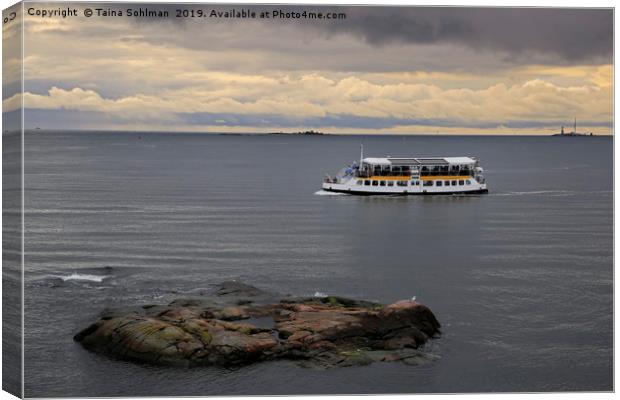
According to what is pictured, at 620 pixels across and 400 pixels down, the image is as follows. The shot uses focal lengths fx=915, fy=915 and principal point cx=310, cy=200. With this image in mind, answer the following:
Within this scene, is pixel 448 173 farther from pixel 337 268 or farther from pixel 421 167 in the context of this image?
pixel 337 268

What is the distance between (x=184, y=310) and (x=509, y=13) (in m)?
11.4

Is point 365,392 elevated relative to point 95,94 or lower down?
lower down

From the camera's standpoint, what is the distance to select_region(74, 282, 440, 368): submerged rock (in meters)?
22.4

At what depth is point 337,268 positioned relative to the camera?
104ft

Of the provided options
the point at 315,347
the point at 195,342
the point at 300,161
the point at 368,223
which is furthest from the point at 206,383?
the point at 300,161

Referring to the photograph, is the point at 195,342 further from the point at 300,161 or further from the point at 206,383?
the point at 300,161

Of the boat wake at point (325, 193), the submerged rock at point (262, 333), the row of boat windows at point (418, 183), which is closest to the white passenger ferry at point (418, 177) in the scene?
the row of boat windows at point (418, 183)

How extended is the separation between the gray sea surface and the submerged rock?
43cm

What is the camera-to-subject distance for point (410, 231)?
4059cm

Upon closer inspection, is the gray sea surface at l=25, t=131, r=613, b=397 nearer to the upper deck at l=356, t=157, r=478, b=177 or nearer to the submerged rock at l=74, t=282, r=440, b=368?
the submerged rock at l=74, t=282, r=440, b=368

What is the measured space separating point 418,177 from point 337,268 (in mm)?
25136

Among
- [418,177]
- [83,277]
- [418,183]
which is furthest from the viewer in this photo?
[418,177]

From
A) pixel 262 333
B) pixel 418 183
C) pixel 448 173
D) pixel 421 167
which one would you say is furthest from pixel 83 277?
pixel 421 167

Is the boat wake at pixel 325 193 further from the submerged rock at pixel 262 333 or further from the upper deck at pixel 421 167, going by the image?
the submerged rock at pixel 262 333
